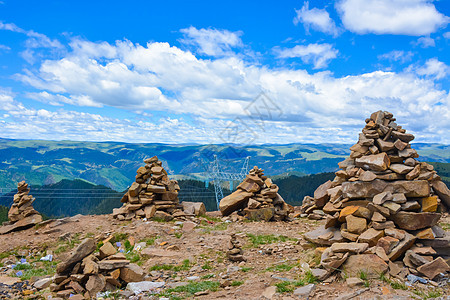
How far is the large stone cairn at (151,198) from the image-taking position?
24516 mm

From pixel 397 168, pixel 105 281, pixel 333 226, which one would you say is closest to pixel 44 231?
pixel 105 281

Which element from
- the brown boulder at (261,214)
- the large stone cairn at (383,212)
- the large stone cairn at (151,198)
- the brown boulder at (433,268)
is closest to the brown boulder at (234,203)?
the brown boulder at (261,214)

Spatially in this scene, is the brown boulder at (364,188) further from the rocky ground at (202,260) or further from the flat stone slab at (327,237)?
the rocky ground at (202,260)

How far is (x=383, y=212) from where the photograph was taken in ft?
40.2

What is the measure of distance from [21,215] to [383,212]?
25.6 metres

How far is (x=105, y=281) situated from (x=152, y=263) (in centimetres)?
358

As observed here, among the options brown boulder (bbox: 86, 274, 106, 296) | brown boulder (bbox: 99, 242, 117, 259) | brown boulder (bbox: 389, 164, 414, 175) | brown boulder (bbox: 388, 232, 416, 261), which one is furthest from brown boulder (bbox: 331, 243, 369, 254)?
brown boulder (bbox: 99, 242, 117, 259)

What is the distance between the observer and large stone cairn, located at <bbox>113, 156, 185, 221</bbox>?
2452cm

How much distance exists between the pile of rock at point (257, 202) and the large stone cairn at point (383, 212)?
11304 millimetres

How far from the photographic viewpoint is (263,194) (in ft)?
88.6

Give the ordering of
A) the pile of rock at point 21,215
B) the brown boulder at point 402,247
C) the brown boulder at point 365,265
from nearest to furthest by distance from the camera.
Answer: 1. the brown boulder at point 365,265
2. the brown boulder at point 402,247
3. the pile of rock at point 21,215

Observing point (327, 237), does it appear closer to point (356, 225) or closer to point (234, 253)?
point (356, 225)

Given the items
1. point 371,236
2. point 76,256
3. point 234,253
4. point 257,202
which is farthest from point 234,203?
point 76,256

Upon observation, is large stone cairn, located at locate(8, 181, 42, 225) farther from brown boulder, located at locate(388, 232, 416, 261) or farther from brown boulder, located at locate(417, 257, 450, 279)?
brown boulder, located at locate(417, 257, 450, 279)
